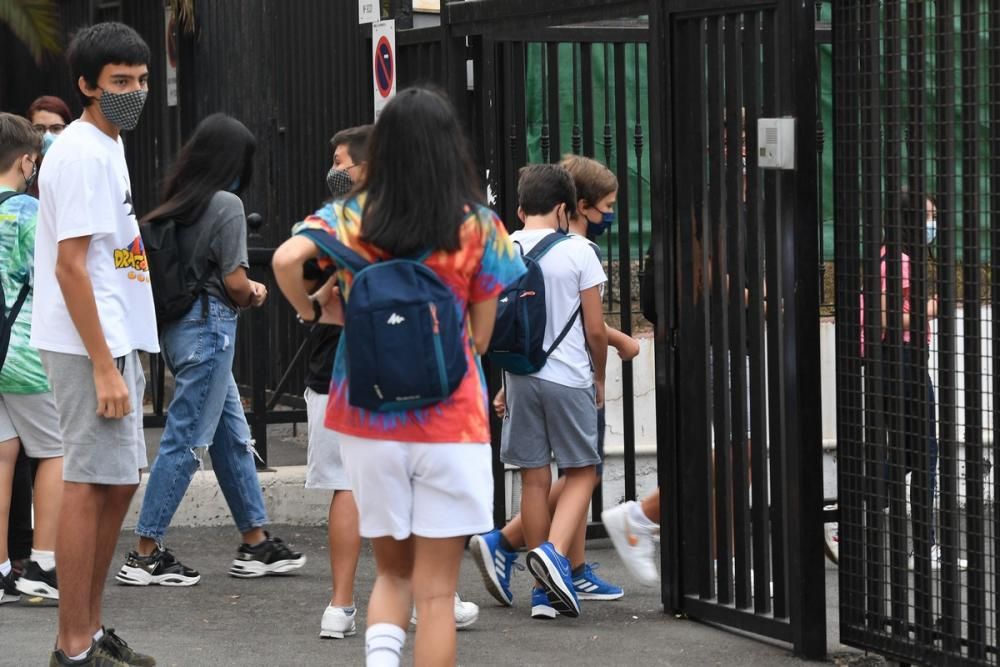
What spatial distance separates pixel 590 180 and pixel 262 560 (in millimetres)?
2111

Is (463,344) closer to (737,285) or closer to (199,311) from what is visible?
(737,285)

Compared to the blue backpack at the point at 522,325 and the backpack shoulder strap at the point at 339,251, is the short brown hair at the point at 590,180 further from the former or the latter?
the backpack shoulder strap at the point at 339,251

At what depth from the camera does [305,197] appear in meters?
9.82

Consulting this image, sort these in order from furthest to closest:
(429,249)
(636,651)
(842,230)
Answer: (636,651) → (842,230) → (429,249)

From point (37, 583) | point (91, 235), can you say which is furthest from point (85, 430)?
point (37, 583)

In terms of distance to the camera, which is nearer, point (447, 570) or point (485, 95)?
point (447, 570)

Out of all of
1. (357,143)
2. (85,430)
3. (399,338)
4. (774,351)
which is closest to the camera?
(399,338)

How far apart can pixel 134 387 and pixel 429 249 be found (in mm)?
1470

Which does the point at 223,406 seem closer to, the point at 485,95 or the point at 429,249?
the point at 485,95

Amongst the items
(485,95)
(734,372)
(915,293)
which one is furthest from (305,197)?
(915,293)

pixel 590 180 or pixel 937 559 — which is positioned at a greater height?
pixel 590 180

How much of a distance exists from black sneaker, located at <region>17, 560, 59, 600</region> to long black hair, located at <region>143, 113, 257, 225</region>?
1.43 meters

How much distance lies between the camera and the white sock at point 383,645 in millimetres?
4391

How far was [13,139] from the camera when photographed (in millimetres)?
6480
